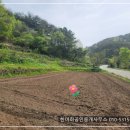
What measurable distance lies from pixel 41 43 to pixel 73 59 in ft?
45.6

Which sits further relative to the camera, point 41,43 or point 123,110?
point 41,43

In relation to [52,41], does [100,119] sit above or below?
below

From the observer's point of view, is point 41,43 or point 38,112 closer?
point 38,112

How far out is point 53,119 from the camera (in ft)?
16.7

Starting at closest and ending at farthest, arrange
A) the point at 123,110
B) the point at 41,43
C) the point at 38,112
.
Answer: the point at 38,112, the point at 123,110, the point at 41,43

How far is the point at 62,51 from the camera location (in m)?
60.2

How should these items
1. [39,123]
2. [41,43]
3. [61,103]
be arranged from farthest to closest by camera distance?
[41,43] < [61,103] < [39,123]

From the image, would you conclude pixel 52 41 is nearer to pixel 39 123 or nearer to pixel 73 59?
pixel 73 59

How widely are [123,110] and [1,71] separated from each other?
1021cm

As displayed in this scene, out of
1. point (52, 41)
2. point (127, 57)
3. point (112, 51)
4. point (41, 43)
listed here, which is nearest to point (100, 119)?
point (41, 43)

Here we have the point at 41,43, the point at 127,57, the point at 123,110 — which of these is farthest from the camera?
the point at 127,57

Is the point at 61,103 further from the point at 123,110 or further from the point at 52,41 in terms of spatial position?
the point at 52,41

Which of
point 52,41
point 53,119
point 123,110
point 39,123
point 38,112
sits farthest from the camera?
point 52,41

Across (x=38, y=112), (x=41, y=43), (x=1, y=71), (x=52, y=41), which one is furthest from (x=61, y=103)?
(x=52, y=41)
